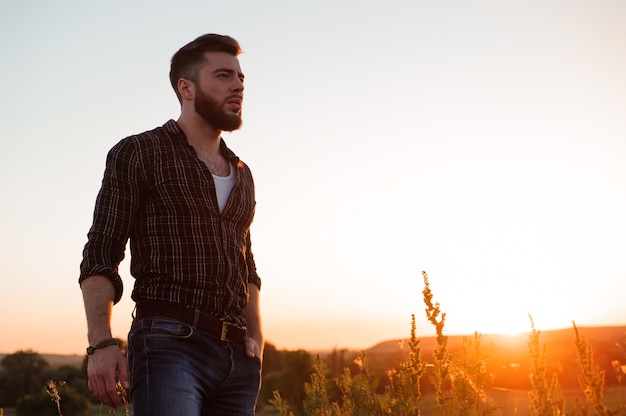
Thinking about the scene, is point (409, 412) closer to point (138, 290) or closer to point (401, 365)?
point (401, 365)

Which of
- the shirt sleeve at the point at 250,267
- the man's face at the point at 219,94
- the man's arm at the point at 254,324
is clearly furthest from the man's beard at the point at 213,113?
the man's arm at the point at 254,324

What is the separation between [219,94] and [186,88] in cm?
24

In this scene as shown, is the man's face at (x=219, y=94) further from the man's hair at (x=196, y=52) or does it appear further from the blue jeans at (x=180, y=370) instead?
the blue jeans at (x=180, y=370)

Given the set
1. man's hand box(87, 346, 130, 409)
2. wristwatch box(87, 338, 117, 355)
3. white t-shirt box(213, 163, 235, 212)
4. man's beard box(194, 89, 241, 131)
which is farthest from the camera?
man's beard box(194, 89, 241, 131)

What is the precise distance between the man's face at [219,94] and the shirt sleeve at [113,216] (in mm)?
579

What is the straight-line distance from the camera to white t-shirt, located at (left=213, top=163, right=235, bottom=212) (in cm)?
353

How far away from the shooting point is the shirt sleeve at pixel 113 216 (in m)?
2.97

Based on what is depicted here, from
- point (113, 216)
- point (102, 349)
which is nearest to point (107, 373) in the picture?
point (102, 349)

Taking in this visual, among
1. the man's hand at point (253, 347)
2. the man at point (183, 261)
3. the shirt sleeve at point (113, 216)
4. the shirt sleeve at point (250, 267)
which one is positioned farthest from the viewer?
the shirt sleeve at point (250, 267)

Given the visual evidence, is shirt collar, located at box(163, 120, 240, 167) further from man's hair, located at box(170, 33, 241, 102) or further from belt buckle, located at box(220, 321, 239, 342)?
belt buckle, located at box(220, 321, 239, 342)

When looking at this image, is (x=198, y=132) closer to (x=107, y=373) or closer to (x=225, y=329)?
(x=225, y=329)

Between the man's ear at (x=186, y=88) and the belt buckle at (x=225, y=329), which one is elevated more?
the man's ear at (x=186, y=88)

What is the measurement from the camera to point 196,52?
149 inches

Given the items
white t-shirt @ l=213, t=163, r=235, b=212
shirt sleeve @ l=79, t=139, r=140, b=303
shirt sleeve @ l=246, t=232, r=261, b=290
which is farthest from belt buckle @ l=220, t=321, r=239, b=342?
shirt sleeve @ l=246, t=232, r=261, b=290
